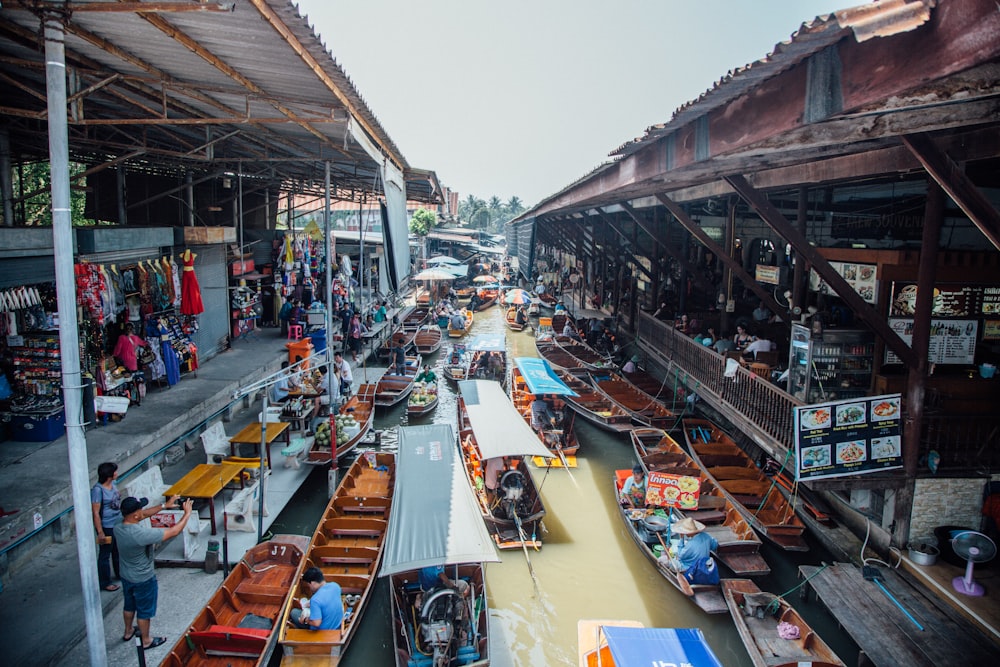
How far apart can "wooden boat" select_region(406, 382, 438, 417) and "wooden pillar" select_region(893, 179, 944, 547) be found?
9984 mm

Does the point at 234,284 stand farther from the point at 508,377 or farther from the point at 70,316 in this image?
the point at 70,316

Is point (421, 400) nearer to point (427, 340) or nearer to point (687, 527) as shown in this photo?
point (427, 340)

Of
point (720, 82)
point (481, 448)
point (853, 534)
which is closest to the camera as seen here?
point (720, 82)

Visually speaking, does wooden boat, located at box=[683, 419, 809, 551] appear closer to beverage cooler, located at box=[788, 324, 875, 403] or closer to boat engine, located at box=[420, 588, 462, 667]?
beverage cooler, located at box=[788, 324, 875, 403]

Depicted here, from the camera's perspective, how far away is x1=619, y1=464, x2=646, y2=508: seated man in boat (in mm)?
9984

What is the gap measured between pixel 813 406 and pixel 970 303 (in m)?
2.61

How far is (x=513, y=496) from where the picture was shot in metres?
9.75

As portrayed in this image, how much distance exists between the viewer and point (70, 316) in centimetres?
455

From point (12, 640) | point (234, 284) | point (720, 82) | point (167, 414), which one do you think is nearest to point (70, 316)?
point (12, 640)

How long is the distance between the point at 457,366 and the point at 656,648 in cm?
1399

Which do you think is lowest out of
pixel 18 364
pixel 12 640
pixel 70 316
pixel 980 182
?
pixel 12 640

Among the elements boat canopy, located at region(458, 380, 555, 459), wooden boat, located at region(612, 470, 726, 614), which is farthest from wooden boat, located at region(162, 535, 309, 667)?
wooden boat, located at region(612, 470, 726, 614)

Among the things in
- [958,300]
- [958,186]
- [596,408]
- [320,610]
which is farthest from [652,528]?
[958,186]

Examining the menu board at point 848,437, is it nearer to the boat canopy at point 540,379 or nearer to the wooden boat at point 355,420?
the boat canopy at point 540,379
